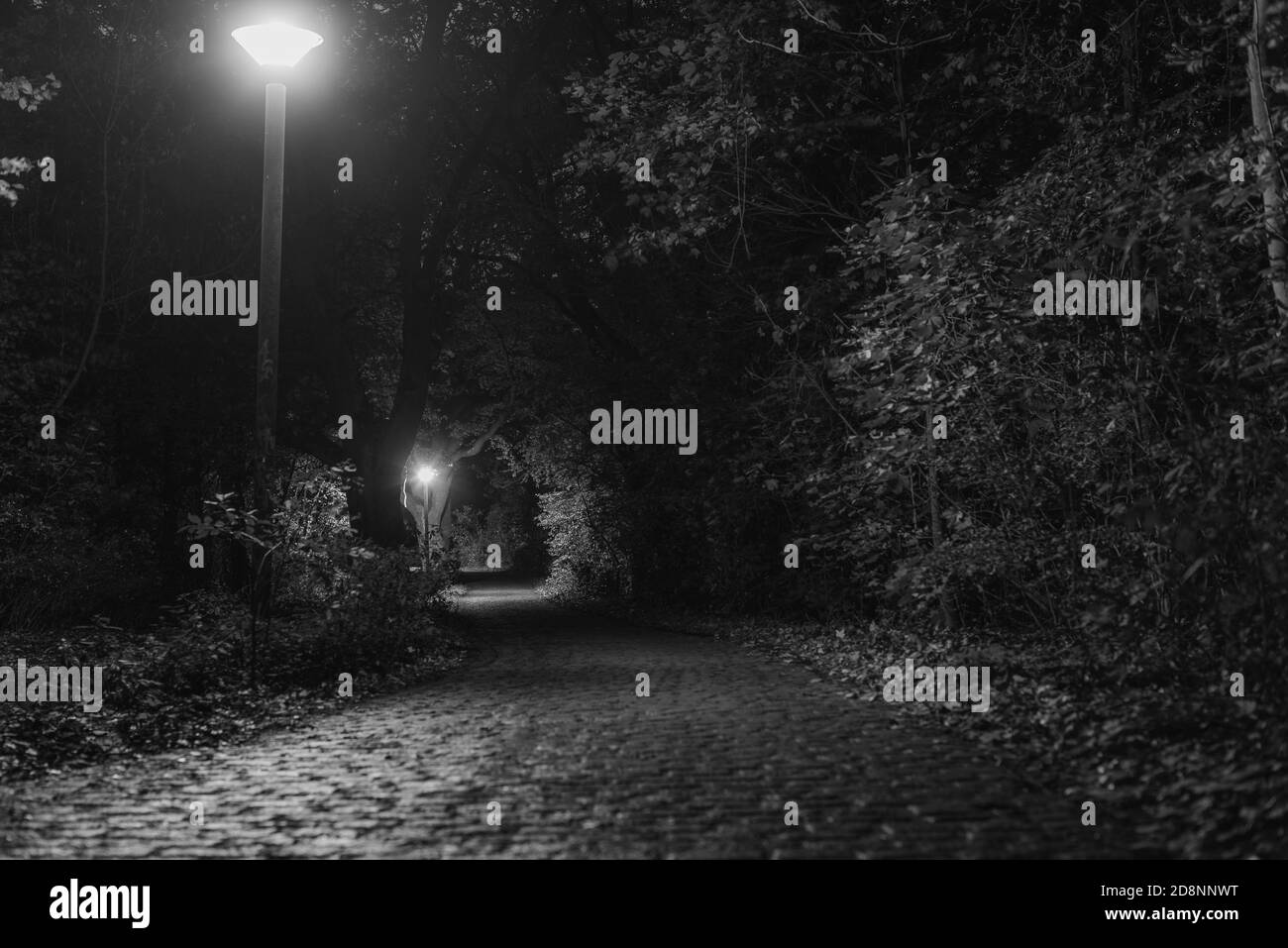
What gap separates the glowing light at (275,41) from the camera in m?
11.9

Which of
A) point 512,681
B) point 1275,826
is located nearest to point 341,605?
point 512,681

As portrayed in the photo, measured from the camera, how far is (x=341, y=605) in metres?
14.7

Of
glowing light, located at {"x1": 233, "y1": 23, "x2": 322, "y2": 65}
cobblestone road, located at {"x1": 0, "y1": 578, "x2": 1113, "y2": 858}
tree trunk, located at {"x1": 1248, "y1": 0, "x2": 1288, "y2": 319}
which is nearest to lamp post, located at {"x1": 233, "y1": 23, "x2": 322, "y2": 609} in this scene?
glowing light, located at {"x1": 233, "y1": 23, "x2": 322, "y2": 65}

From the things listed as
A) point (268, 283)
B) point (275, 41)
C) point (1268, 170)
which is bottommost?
point (1268, 170)

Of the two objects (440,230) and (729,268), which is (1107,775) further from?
(440,230)

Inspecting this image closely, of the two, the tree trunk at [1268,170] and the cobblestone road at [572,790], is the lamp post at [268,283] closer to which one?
the cobblestone road at [572,790]

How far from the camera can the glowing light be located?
11.9 metres

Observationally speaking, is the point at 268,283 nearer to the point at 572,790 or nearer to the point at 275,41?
the point at 275,41

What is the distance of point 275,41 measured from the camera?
12.0 m

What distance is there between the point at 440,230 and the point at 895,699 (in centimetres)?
1649

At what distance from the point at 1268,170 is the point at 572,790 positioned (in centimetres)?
627

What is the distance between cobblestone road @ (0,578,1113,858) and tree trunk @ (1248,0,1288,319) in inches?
163

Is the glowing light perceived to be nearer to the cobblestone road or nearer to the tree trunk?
the cobblestone road

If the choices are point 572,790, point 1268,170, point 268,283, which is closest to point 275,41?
point 268,283
